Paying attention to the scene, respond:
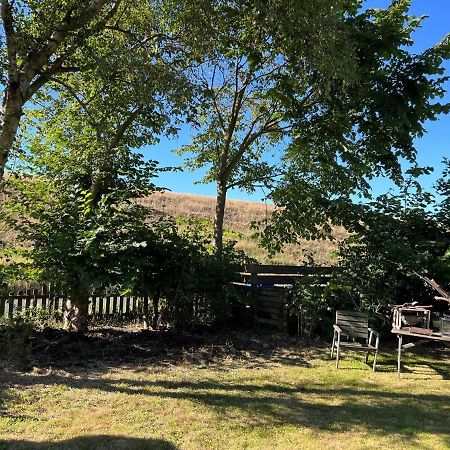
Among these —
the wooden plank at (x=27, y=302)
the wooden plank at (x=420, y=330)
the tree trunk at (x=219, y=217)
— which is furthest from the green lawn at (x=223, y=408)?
the tree trunk at (x=219, y=217)

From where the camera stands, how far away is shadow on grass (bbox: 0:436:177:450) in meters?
4.23

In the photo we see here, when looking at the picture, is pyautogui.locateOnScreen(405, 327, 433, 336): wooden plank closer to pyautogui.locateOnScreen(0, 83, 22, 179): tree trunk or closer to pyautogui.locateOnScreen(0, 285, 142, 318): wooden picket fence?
pyautogui.locateOnScreen(0, 285, 142, 318): wooden picket fence

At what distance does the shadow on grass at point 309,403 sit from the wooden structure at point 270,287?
367cm

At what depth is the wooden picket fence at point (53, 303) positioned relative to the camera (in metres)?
9.51

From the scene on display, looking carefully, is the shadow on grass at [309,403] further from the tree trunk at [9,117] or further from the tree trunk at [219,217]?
the tree trunk at [219,217]

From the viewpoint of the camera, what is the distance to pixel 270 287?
1096cm

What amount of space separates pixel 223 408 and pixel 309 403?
44.8 inches

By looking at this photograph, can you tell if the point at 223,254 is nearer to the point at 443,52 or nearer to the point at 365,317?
the point at 365,317

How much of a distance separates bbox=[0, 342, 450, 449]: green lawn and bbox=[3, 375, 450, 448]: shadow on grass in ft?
0.04

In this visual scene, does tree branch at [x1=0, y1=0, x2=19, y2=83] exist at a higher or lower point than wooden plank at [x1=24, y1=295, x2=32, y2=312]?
higher

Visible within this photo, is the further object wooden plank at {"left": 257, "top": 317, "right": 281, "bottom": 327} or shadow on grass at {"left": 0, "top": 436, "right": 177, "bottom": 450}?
wooden plank at {"left": 257, "top": 317, "right": 281, "bottom": 327}

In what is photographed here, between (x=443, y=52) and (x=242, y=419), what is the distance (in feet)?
31.8

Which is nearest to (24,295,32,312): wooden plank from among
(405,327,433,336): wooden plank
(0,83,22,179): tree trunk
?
(0,83,22,179): tree trunk

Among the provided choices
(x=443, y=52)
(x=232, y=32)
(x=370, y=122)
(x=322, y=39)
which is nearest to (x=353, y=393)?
(x=322, y=39)
